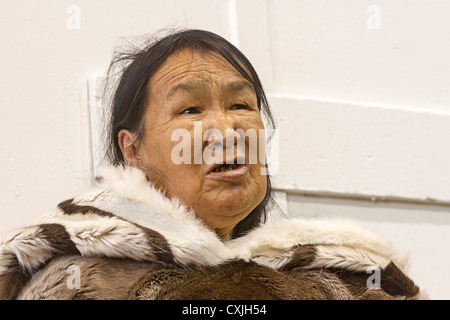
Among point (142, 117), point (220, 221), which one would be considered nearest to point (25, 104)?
point (142, 117)

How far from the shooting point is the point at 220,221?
1.64m

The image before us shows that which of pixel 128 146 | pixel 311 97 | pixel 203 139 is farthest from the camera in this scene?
pixel 311 97

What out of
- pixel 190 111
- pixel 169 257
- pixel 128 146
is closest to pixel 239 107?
pixel 190 111

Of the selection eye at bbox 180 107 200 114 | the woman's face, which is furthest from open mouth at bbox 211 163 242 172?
eye at bbox 180 107 200 114

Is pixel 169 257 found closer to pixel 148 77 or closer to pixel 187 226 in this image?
pixel 187 226

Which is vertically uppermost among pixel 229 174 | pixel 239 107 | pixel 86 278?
pixel 239 107

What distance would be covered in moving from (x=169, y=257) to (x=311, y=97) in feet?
3.75

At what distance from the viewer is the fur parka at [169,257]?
1.48 m

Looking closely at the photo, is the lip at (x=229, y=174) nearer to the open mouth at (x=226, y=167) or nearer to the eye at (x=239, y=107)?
the open mouth at (x=226, y=167)

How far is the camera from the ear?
5.62ft

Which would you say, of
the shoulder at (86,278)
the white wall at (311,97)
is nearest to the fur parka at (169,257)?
the shoulder at (86,278)

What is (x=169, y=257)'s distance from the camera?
1.50 m
